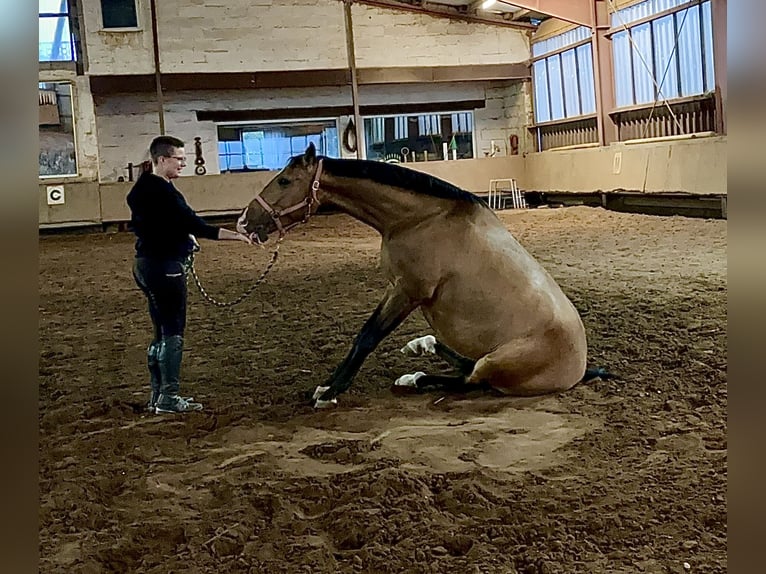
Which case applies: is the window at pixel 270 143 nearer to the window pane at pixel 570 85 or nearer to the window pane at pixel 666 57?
the window pane at pixel 570 85

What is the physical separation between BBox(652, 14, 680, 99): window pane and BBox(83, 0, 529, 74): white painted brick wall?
521cm

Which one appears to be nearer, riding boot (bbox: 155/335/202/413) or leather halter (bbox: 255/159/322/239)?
riding boot (bbox: 155/335/202/413)

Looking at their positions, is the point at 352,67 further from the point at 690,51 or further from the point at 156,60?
the point at 690,51

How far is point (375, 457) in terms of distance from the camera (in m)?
3.25

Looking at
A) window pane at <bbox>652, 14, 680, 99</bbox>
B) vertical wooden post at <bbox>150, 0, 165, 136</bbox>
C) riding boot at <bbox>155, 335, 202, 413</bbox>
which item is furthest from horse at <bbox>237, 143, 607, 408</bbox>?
vertical wooden post at <bbox>150, 0, 165, 136</bbox>

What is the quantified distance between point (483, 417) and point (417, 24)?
15.6 m

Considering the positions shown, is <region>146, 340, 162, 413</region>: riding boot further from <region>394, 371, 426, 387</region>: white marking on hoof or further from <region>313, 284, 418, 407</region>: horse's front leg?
<region>394, 371, 426, 387</region>: white marking on hoof

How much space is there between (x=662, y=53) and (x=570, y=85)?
3491mm

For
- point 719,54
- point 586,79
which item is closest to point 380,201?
point 719,54

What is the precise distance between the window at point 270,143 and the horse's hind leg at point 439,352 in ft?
45.1

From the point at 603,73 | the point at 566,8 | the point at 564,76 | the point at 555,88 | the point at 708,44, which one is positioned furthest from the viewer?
the point at 555,88

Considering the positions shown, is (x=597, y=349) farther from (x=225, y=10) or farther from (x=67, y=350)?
(x=225, y=10)

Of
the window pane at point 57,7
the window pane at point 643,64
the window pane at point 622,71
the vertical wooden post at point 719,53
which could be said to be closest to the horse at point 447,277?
the vertical wooden post at point 719,53

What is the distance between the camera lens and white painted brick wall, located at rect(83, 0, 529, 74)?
16.6 m
